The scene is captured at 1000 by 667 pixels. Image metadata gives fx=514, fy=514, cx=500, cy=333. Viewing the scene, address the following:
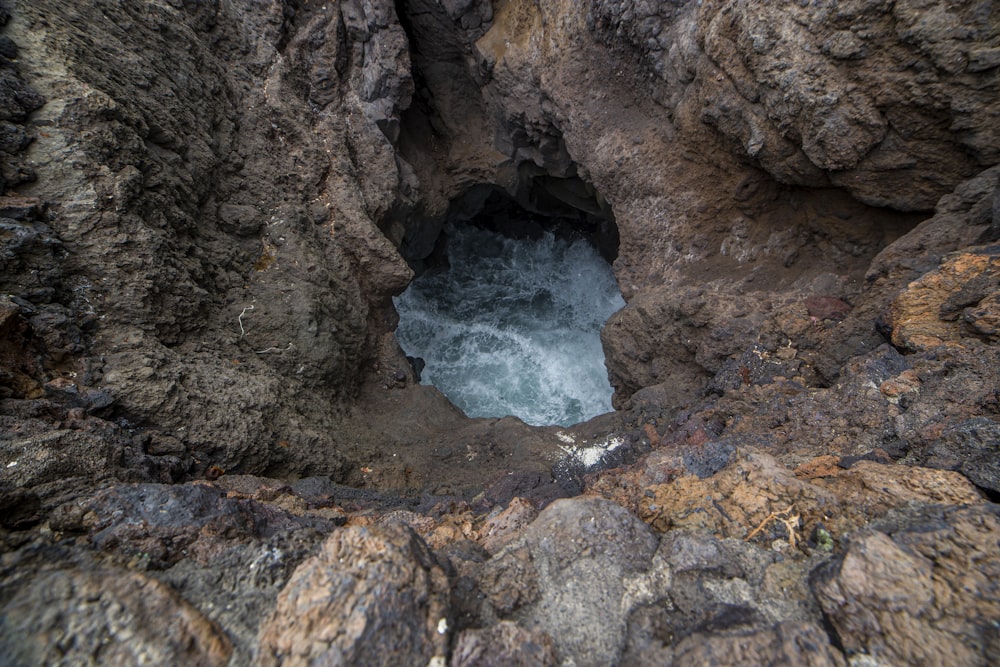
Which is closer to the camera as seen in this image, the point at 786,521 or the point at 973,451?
the point at 786,521

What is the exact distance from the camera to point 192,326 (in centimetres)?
396

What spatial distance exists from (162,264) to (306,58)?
Answer: 3161mm

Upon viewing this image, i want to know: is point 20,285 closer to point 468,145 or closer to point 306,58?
point 306,58

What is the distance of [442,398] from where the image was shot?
5.74 meters

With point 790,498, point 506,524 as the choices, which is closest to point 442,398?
point 506,524

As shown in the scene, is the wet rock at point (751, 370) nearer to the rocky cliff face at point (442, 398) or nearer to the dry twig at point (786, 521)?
the rocky cliff face at point (442, 398)

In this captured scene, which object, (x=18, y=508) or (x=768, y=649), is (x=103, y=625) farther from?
(x=768, y=649)

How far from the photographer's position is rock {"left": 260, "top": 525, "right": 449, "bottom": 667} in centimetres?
154

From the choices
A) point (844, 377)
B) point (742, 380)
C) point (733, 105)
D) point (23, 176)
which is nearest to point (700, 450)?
point (844, 377)

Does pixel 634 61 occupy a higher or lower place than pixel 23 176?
higher

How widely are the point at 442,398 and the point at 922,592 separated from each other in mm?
4599

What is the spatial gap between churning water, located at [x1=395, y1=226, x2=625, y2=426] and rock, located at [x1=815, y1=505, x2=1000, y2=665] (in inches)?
232

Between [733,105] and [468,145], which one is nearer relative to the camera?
[733,105]

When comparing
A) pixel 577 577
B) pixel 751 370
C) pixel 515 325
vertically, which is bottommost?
pixel 515 325
